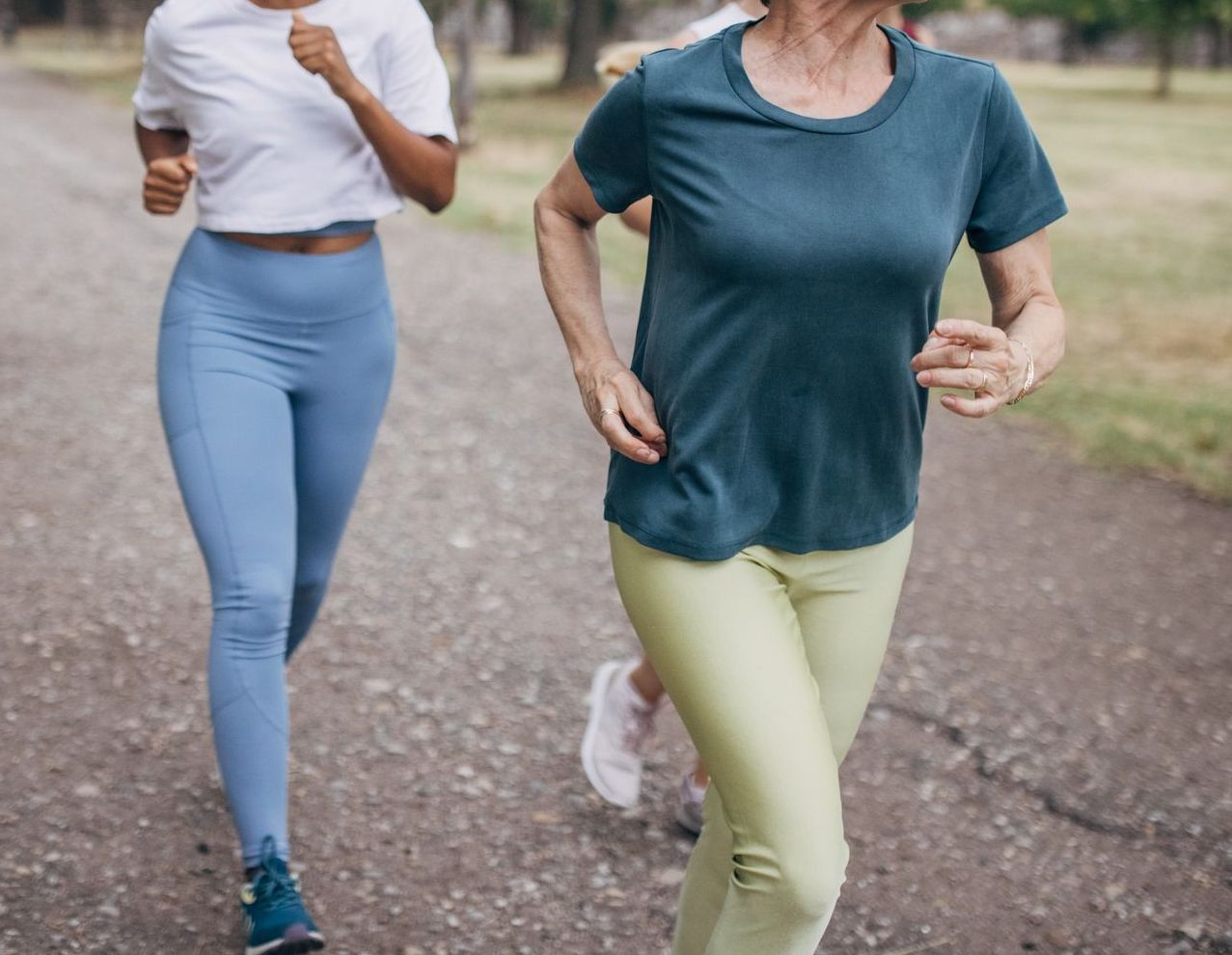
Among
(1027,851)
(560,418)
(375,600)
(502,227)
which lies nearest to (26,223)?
(502,227)

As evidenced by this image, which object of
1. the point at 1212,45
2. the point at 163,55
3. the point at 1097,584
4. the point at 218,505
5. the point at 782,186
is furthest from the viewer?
the point at 1212,45

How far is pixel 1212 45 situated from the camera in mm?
59875

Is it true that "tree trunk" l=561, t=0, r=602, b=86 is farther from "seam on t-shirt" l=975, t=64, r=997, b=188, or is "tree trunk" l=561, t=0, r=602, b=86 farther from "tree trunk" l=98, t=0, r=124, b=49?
"seam on t-shirt" l=975, t=64, r=997, b=188

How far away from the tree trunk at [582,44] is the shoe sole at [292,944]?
Result: 94.7 feet

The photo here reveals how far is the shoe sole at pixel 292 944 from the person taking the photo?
2.89 meters

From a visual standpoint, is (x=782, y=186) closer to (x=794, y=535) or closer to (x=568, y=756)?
(x=794, y=535)

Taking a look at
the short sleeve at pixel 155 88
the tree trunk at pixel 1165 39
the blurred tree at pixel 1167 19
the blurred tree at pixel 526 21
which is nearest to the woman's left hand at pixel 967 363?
the short sleeve at pixel 155 88

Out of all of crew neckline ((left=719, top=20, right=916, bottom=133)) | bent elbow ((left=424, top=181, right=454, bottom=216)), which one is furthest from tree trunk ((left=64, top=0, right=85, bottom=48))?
crew neckline ((left=719, top=20, right=916, bottom=133))

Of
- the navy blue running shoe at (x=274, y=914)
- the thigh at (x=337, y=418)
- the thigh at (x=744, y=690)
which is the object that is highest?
the thigh at (x=744, y=690)

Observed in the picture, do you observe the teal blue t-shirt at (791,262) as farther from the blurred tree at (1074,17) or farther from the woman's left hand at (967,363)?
the blurred tree at (1074,17)

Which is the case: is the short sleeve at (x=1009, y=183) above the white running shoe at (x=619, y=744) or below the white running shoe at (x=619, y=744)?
above

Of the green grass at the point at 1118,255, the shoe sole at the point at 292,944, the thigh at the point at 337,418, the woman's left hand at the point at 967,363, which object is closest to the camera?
the woman's left hand at the point at 967,363

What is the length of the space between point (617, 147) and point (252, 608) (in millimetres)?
1239

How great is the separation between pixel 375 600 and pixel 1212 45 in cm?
6302
